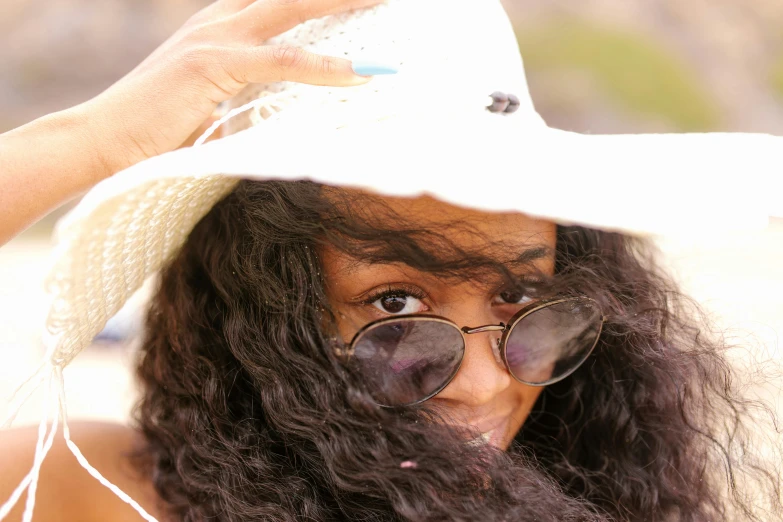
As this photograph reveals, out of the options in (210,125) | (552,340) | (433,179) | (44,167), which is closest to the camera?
(433,179)

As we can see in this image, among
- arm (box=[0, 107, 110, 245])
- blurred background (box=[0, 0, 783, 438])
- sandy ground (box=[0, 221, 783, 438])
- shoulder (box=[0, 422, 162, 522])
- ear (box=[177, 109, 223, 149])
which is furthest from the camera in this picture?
blurred background (box=[0, 0, 783, 438])

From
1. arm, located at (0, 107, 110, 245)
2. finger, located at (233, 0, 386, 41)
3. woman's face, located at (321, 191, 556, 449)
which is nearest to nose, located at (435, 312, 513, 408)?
woman's face, located at (321, 191, 556, 449)

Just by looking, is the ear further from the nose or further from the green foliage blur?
the green foliage blur

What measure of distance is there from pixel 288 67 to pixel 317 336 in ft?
1.66

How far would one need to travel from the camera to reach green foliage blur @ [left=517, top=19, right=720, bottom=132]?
387 inches

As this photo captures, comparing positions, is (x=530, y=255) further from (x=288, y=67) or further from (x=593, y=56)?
(x=593, y=56)

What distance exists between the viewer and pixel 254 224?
51.3 inches

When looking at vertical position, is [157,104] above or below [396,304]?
above

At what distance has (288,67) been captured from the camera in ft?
4.06

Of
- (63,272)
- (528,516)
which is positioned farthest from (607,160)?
(63,272)

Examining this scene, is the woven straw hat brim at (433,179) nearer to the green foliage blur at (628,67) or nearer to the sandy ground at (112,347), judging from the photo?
the sandy ground at (112,347)

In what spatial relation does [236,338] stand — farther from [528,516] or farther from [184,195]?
[528,516]

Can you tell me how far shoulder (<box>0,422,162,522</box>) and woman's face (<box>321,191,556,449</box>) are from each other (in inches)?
24.5

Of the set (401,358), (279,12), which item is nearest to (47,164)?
(279,12)
